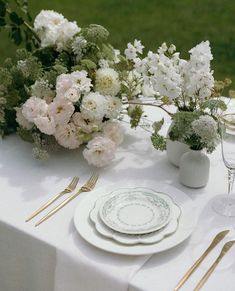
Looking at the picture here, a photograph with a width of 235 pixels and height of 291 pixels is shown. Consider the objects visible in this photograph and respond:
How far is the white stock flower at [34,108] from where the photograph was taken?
4.84 feet

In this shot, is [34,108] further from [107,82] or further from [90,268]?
[90,268]

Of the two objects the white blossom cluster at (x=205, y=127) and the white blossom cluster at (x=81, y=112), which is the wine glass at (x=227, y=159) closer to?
the white blossom cluster at (x=205, y=127)

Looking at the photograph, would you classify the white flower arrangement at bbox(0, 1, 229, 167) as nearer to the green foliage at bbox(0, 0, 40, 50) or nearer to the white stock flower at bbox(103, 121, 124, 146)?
the white stock flower at bbox(103, 121, 124, 146)

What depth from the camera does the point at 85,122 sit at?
1503 mm

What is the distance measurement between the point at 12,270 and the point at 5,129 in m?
0.48

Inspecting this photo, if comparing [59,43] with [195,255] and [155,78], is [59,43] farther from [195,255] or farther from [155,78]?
[195,255]

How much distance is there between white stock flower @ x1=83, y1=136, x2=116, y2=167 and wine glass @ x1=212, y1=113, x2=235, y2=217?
1.00ft

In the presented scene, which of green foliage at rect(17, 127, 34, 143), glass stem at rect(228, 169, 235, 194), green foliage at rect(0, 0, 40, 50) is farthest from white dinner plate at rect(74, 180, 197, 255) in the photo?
green foliage at rect(0, 0, 40, 50)

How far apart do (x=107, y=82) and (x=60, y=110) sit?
0.15 meters

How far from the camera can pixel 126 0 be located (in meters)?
5.18

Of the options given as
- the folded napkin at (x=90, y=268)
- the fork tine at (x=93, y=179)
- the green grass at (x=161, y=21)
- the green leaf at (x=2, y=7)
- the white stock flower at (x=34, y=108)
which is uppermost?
the green grass at (x=161, y=21)

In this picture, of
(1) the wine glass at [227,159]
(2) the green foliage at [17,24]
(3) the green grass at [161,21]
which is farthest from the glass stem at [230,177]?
(3) the green grass at [161,21]

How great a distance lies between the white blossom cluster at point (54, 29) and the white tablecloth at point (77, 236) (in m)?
0.31

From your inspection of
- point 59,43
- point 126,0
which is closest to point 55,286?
point 59,43
